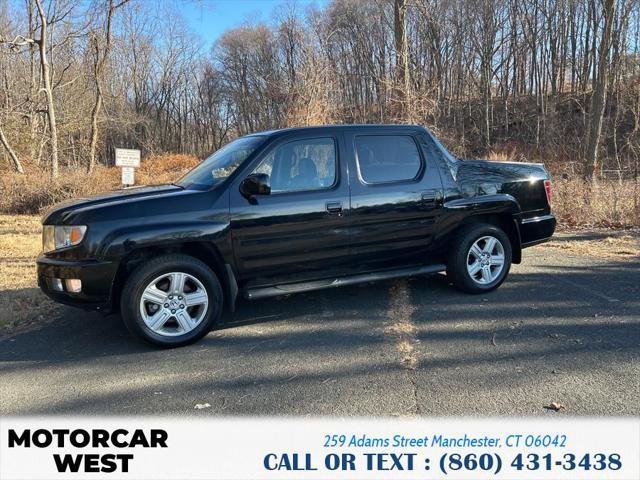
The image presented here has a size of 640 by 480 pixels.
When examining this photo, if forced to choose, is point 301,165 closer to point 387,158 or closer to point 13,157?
point 387,158

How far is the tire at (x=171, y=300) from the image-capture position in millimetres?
4195

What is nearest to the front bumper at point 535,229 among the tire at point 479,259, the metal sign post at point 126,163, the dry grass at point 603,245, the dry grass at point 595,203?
the tire at point 479,259

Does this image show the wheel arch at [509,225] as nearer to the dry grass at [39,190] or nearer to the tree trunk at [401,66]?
the tree trunk at [401,66]

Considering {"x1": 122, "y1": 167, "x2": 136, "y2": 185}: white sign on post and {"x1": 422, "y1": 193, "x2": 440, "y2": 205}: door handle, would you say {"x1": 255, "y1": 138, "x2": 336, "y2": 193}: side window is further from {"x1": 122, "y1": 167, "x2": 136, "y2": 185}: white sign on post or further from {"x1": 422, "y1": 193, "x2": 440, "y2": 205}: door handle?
{"x1": 122, "y1": 167, "x2": 136, "y2": 185}: white sign on post

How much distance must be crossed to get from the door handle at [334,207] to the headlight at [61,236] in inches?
83.8

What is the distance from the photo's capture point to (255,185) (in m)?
4.46

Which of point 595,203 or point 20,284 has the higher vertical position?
point 595,203

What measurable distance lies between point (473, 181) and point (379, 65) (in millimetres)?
42337

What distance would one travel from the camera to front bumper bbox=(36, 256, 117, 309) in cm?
410

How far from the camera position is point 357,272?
5.06m

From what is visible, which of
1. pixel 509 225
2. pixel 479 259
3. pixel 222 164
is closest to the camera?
pixel 222 164

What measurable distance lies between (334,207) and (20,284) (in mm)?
4601

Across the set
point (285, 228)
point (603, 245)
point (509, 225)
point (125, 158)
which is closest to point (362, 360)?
point (285, 228)

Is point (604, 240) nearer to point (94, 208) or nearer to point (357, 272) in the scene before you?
point (357, 272)
